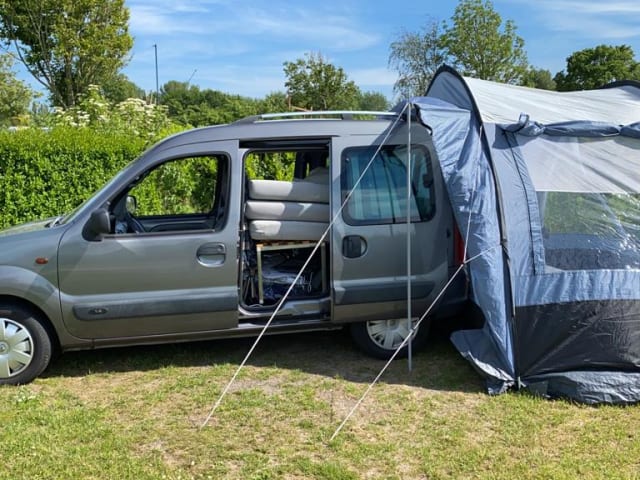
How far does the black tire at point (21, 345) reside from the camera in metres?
4.28

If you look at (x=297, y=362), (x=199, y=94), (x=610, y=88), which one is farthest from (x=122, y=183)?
(x=199, y=94)

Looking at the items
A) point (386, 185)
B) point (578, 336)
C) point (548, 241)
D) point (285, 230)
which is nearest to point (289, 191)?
point (285, 230)

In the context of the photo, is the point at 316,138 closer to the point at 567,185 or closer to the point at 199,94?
the point at 567,185

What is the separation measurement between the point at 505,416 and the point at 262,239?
7.49 ft

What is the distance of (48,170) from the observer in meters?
8.23

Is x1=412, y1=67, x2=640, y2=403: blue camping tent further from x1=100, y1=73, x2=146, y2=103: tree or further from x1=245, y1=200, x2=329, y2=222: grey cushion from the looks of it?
x1=100, y1=73, x2=146, y2=103: tree

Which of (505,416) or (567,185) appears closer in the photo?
(505,416)

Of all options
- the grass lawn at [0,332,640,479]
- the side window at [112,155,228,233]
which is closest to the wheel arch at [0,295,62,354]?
the grass lawn at [0,332,640,479]

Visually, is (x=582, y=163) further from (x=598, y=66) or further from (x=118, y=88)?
(x=598, y=66)

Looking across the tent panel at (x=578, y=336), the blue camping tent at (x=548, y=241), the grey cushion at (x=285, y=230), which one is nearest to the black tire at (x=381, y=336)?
the blue camping tent at (x=548, y=241)

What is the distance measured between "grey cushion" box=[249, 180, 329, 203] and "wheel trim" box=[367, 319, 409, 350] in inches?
46.2

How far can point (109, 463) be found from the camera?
3.35 metres

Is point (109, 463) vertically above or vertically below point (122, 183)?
below

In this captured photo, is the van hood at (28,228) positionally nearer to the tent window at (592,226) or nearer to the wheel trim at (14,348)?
the wheel trim at (14,348)
